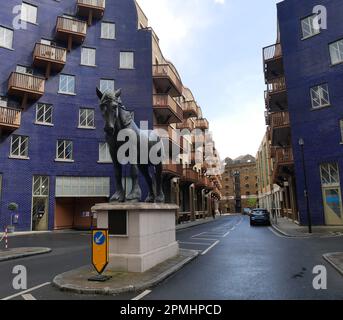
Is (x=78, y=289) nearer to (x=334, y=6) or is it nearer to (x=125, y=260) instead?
(x=125, y=260)

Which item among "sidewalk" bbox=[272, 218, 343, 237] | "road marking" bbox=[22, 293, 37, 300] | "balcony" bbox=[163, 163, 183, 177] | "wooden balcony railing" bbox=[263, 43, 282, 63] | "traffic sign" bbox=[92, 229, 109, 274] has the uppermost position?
"wooden balcony railing" bbox=[263, 43, 282, 63]

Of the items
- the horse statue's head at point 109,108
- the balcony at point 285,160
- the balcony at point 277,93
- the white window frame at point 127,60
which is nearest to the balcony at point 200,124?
the balcony at point 277,93

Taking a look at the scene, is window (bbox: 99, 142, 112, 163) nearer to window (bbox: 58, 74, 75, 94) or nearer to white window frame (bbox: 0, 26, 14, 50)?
window (bbox: 58, 74, 75, 94)

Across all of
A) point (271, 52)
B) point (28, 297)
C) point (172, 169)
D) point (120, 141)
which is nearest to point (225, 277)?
point (28, 297)

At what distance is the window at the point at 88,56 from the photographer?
30109 mm

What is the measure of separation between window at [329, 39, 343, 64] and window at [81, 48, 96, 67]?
788 inches

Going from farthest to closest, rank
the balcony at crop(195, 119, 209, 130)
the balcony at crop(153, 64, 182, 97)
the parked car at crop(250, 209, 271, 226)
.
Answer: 1. the balcony at crop(195, 119, 209, 130)
2. the balcony at crop(153, 64, 182, 97)
3. the parked car at crop(250, 209, 271, 226)

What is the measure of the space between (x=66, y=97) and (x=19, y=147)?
19.6 ft

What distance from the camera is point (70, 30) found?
1122 inches

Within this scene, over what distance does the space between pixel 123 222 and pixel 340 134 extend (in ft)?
65.7

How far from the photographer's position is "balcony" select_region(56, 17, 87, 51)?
28.3 m

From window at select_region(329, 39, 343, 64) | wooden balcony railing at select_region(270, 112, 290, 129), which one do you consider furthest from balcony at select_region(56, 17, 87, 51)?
window at select_region(329, 39, 343, 64)

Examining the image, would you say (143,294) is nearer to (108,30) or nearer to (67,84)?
(67,84)

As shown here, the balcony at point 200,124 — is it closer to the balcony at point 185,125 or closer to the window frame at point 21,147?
the balcony at point 185,125
